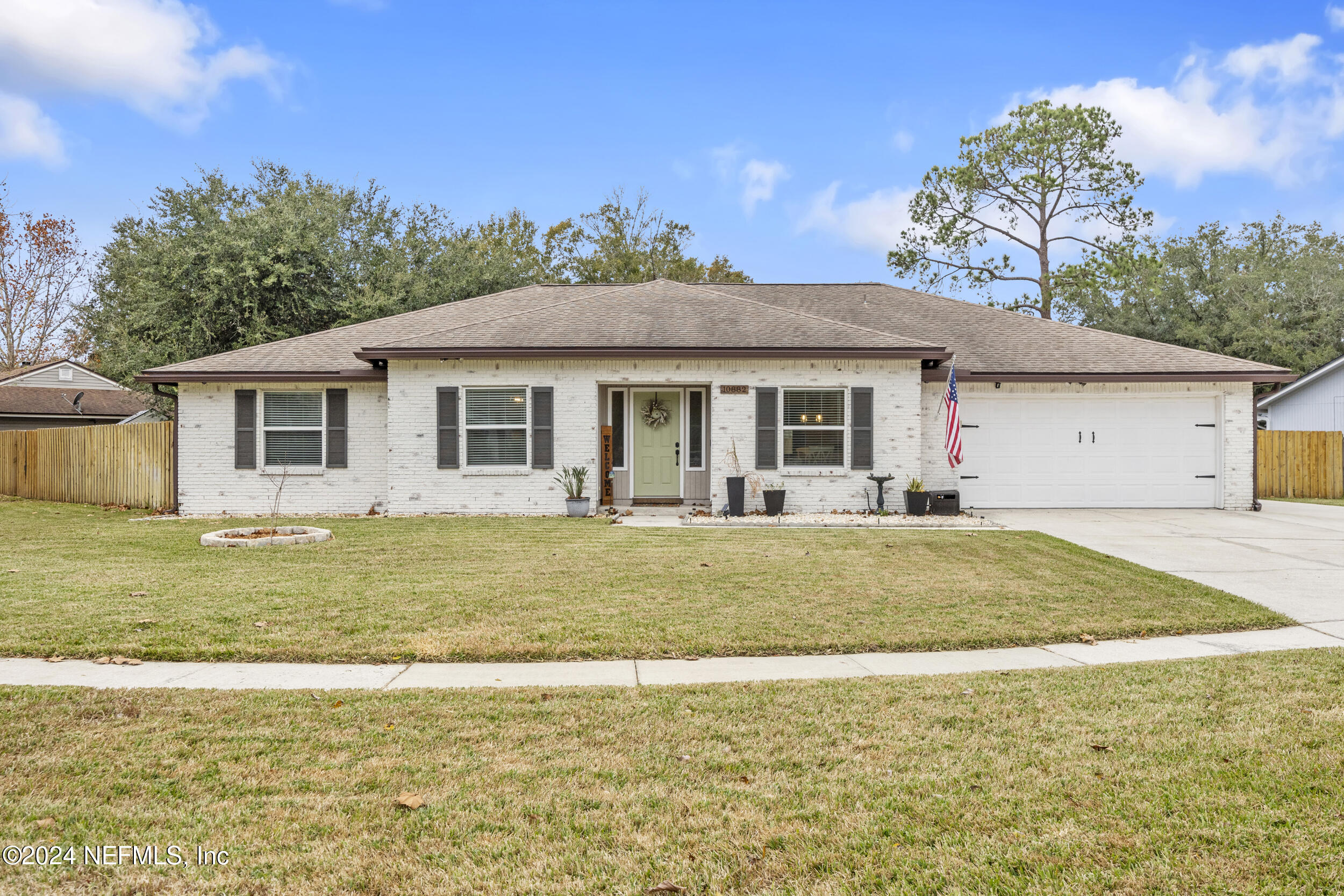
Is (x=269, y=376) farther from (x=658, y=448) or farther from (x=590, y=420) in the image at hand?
(x=658, y=448)

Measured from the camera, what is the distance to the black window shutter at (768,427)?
14.3m

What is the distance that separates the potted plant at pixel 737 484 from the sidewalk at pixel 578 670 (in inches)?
323

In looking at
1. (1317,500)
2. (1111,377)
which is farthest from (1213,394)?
(1317,500)

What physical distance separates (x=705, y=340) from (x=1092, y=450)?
797 centimetres

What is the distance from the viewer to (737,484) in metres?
13.9

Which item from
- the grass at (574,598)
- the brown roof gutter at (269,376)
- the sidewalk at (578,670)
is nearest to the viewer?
the sidewalk at (578,670)

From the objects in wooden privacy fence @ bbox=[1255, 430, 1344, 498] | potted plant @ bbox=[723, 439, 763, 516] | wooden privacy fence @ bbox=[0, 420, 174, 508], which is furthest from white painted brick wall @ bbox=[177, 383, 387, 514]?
wooden privacy fence @ bbox=[1255, 430, 1344, 498]

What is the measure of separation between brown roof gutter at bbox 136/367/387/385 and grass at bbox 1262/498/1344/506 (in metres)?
19.9

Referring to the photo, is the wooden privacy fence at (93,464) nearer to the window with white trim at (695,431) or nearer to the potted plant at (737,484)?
the window with white trim at (695,431)

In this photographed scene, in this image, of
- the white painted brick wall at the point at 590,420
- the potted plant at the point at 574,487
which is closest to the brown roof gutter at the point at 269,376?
the white painted brick wall at the point at 590,420

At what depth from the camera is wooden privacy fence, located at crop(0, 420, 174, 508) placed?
16609 mm

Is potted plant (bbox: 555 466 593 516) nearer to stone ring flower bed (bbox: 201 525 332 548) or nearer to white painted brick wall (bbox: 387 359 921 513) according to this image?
white painted brick wall (bbox: 387 359 921 513)

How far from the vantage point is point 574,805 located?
10.2 ft

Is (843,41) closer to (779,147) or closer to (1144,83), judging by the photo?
(779,147)
